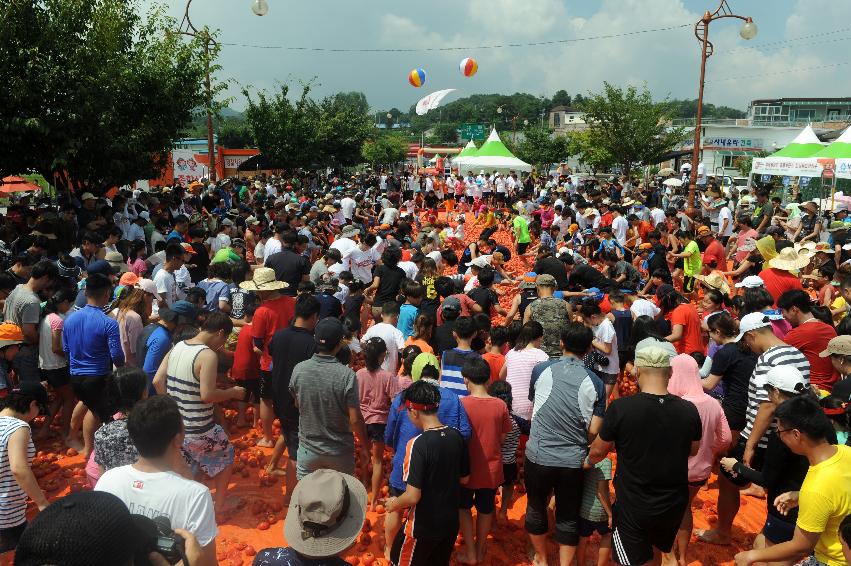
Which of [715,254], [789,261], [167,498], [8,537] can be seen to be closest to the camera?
[167,498]

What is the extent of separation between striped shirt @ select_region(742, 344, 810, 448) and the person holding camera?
3.59 m

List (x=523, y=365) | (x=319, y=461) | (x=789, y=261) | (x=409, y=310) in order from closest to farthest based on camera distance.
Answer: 1. (x=319, y=461)
2. (x=523, y=365)
3. (x=409, y=310)
4. (x=789, y=261)

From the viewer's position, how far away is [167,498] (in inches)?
96.5

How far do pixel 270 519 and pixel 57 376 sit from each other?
2567mm

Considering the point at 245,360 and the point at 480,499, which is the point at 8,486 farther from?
the point at 480,499

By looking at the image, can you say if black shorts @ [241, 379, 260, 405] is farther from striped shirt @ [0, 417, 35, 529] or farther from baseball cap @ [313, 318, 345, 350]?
striped shirt @ [0, 417, 35, 529]

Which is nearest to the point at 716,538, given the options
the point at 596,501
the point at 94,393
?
the point at 596,501

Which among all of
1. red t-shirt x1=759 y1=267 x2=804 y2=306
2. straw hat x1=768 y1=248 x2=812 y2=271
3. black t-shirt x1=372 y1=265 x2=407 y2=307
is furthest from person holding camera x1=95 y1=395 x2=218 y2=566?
straw hat x1=768 y1=248 x2=812 y2=271

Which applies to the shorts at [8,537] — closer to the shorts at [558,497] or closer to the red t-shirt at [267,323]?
the red t-shirt at [267,323]

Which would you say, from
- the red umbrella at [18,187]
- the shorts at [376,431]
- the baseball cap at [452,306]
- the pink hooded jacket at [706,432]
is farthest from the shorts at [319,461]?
the red umbrella at [18,187]

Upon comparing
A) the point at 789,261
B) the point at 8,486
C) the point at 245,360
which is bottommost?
the point at 8,486

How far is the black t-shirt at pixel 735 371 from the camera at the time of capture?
452cm

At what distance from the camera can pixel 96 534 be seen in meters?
1.75

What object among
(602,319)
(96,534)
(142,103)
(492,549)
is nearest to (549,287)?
(602,319)
